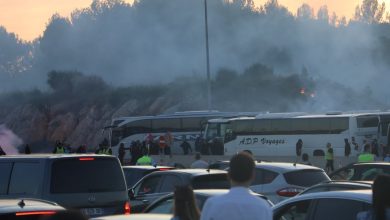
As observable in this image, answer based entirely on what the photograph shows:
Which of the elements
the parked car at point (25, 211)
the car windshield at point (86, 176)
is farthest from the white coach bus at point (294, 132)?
the parked car at point (25, 211)

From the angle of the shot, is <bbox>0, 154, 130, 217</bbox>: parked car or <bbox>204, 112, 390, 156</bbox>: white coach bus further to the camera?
<bbox>204, 112, 390, 156</bbox>: white coach bus

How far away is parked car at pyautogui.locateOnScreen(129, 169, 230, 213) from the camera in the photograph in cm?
1523

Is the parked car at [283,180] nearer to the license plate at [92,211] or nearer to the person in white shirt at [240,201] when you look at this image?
the license plate at [92,211]

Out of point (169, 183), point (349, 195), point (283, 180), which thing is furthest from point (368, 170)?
point (349, 195)

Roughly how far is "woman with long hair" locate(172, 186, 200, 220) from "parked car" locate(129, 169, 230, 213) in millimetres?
7402

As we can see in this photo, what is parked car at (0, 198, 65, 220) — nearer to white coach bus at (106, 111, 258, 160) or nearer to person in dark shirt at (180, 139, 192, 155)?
person in dark shirt at (180, 139, 192, 155)

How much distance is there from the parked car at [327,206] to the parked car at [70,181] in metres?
4.64

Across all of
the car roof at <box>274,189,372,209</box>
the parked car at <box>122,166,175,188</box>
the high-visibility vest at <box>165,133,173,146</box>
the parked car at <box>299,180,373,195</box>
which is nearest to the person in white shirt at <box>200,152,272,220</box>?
the car roof at <box>274,189,372,209</box>

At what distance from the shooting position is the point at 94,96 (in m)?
99.2

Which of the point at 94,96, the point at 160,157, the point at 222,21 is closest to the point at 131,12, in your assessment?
the point at 222,21

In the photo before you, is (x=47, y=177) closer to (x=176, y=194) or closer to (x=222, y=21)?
(x=176, y=194)

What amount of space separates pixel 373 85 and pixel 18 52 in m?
54.6

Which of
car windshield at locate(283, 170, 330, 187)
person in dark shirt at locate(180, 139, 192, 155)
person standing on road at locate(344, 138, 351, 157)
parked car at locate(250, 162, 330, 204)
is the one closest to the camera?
parked car at locate(250, 162, 330, 204)

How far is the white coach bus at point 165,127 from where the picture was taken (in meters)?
59.7
